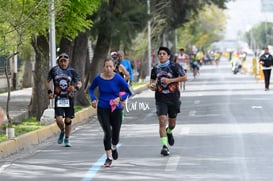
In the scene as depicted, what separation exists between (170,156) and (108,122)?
150cm

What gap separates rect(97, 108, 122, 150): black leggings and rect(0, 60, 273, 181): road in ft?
1.39

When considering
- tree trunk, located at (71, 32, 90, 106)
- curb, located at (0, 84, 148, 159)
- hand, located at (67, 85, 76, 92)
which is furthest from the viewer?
tree trunk, located at (71, 32, 90, 106)

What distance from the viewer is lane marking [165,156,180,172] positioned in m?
13.0

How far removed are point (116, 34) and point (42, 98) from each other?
6.97m

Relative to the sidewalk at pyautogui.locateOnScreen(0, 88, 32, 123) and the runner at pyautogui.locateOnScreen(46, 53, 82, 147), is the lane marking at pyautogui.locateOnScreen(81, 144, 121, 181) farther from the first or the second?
the sidewalk at pyautogui.locateOnScreen(0, 88, 32, 123)

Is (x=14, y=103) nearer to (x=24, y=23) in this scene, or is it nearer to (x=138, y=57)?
(x=24, y=23)

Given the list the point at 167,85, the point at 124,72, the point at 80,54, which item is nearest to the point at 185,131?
the point at 124,72

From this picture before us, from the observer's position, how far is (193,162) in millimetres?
13703

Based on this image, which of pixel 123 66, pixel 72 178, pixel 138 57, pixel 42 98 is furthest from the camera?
pixel 138 57

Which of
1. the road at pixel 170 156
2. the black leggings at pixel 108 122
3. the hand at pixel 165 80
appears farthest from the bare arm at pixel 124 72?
the black leggings at pixel 108 122

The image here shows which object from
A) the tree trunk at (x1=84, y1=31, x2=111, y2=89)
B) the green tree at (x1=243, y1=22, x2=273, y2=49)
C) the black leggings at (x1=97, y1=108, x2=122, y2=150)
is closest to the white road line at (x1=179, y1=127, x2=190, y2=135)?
the black leggings at (x1=97, y1=108, x2=122, y2=150)

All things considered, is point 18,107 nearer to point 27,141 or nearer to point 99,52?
point 99,52

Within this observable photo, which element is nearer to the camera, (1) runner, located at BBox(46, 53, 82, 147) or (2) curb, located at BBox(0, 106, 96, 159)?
(2) curb, located at BBox(0, 106, 96, 159)

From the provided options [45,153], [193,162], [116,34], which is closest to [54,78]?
[45,153]
